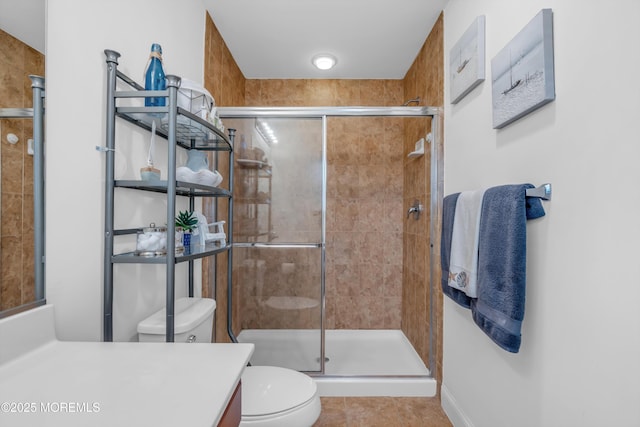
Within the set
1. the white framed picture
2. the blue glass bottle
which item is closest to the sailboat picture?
the white framed picture

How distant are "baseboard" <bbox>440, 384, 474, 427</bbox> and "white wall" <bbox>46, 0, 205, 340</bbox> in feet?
5.41

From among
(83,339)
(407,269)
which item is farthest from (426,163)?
(83,339)

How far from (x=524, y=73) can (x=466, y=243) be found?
72 cm

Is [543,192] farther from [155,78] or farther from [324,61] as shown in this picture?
[324,61]

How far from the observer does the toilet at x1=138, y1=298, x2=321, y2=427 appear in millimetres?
1254

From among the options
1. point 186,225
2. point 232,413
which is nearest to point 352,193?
point 186,225

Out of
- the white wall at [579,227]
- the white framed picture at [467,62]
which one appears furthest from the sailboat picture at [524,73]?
the white framed picture at [467,62]

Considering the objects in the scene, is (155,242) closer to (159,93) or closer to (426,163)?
(159,93)

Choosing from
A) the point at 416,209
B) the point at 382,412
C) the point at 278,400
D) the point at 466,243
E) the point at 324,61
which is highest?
the point at 324,61

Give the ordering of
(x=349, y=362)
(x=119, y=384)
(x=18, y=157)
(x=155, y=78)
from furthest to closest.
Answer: (x=349, y=362) → (x=155, y=78) → (x=18, y=157) → (x=119, y=384)

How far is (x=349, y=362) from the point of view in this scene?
8.00 feet

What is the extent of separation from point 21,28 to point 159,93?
388 millimetres

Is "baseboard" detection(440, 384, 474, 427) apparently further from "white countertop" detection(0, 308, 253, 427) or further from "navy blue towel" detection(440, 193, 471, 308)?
"white countertop" detection(0, 308, 253, 427)

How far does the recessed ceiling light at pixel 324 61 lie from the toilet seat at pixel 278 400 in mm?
2312
